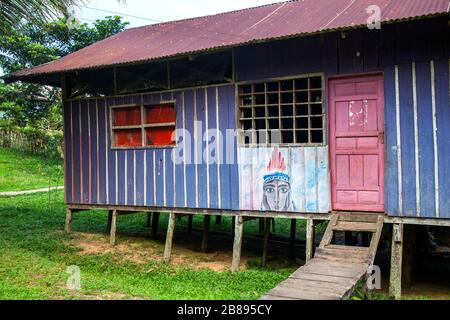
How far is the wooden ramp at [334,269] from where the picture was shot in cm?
575

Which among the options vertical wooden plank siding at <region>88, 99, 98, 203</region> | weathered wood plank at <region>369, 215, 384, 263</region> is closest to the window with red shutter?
vertical wooden plank siding at <region>88, 99, 98, 203</region>

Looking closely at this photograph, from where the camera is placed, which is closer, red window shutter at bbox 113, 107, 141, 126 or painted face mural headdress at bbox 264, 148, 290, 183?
painted face mural headdress at bbox 264, 148, 290, 183

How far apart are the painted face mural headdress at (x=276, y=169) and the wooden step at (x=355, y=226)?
4.08 feet

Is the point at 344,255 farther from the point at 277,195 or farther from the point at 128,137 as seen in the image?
the point at 128,137

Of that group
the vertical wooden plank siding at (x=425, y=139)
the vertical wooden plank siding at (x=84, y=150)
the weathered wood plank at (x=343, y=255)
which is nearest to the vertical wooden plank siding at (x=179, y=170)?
the vertical wooden plank siding at (x=84, y=150)

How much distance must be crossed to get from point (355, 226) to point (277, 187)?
1.61 m

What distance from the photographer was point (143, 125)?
10320mm

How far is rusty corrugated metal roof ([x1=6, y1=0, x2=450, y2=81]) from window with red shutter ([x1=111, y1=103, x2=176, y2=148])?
1170 mm

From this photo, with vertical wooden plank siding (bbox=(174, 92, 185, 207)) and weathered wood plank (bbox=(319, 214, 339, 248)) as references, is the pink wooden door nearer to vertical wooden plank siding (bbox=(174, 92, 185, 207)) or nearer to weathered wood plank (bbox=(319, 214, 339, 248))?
weathered wood plank (bbox=(319, 214, 339, 248))

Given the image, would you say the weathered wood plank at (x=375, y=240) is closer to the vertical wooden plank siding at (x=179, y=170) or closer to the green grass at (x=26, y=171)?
the vertical wooden plank siding at (x=179, y=170)

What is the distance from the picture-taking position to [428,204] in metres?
7.37

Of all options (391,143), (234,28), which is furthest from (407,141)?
(234,28)

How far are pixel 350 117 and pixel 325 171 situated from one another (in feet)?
3.28

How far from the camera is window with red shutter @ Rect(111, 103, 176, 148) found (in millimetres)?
10039
